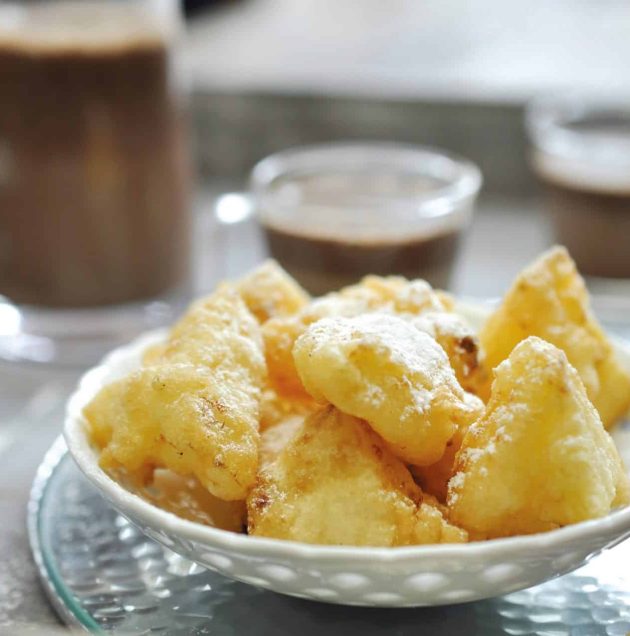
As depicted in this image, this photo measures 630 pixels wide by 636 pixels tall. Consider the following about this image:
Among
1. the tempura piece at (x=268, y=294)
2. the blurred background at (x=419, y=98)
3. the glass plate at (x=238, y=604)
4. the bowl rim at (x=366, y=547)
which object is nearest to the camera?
the bowl rim at (x=366, y=547)

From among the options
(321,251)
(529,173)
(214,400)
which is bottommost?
(529,173)

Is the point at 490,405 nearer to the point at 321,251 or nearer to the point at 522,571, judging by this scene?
the point at 522,571

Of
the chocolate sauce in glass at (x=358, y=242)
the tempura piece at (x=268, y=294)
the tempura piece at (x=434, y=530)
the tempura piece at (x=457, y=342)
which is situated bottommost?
the chocolate sauce in glass at (x=358, y=242)

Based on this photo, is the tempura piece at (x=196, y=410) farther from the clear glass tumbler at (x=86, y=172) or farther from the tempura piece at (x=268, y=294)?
the clear glass tumbler at (x=86, y=172)

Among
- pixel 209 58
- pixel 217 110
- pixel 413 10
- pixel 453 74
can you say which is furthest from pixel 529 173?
pixel 413 10

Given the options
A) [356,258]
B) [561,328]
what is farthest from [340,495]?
[356,258]

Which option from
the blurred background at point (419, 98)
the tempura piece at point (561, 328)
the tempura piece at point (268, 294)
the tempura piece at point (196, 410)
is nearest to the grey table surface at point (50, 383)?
the blurred background at point (419, 98)

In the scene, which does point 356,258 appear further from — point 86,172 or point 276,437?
point 276,437
